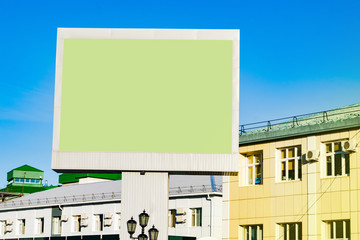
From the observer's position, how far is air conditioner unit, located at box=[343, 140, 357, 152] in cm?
2914

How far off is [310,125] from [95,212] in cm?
3102

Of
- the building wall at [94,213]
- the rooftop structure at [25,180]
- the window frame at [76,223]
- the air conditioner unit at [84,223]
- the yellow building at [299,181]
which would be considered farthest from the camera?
the rooftop structure at [25,180]

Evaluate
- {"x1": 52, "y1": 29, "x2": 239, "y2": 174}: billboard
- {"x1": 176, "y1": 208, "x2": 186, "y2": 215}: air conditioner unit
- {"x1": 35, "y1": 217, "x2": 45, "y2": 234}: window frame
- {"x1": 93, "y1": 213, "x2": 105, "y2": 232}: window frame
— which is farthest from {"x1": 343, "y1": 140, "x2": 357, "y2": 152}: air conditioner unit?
{"x1": 35, "y1": 217, "x2": 45, "y2": 234}: window frame

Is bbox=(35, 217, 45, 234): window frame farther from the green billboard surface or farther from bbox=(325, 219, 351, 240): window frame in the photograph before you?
bbox=(325, 219, 351, 240): window frame

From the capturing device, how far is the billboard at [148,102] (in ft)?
102

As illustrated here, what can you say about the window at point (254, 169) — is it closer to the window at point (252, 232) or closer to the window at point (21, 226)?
the window at point (252, 232)

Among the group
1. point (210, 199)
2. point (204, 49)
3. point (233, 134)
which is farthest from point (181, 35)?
point (210, 199)

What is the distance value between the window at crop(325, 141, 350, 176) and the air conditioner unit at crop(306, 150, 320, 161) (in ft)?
1.73

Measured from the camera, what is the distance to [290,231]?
31812 mm

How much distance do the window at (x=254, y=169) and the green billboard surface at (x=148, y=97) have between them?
369 centimetres

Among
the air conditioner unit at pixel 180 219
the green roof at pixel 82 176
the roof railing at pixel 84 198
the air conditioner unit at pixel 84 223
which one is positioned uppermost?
the green roof at pixel 82 176

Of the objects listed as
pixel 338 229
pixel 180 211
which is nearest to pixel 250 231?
pixel 338 229

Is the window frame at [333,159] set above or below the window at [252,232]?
above

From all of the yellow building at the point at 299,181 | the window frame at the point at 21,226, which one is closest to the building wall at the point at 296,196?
the yellow building at the point at 299,181
